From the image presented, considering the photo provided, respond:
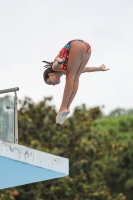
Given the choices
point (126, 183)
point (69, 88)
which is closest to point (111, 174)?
point (126, 183)

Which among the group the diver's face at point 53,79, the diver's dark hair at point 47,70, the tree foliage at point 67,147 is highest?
the diver's dark hair at point 47,70

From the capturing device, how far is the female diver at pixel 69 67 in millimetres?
9016

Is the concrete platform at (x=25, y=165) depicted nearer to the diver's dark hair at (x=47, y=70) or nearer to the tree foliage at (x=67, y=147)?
the diver's dark hair at (x=47, y=70)

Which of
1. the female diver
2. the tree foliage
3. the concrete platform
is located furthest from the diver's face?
the tree foliage

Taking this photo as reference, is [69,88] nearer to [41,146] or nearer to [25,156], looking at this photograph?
[25,156]

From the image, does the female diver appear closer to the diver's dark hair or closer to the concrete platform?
the diver's dark hair

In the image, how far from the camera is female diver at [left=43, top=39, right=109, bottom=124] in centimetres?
902

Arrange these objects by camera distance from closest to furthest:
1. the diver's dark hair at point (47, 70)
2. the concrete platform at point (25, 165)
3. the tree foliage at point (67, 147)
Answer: the diver's dark hair at point (47, 70), the concrete platform at point (25, 165), the tree foliage at point (67, 147)

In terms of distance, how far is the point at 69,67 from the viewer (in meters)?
9.06

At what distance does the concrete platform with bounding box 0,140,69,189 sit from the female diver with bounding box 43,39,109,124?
1316 millimetres

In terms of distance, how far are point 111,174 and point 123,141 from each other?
188cm

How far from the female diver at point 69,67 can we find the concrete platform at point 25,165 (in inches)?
51.8

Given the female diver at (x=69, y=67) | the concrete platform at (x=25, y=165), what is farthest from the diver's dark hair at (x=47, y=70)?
the concrete platform at (x=25, y=165)

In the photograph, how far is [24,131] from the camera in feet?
81.7
